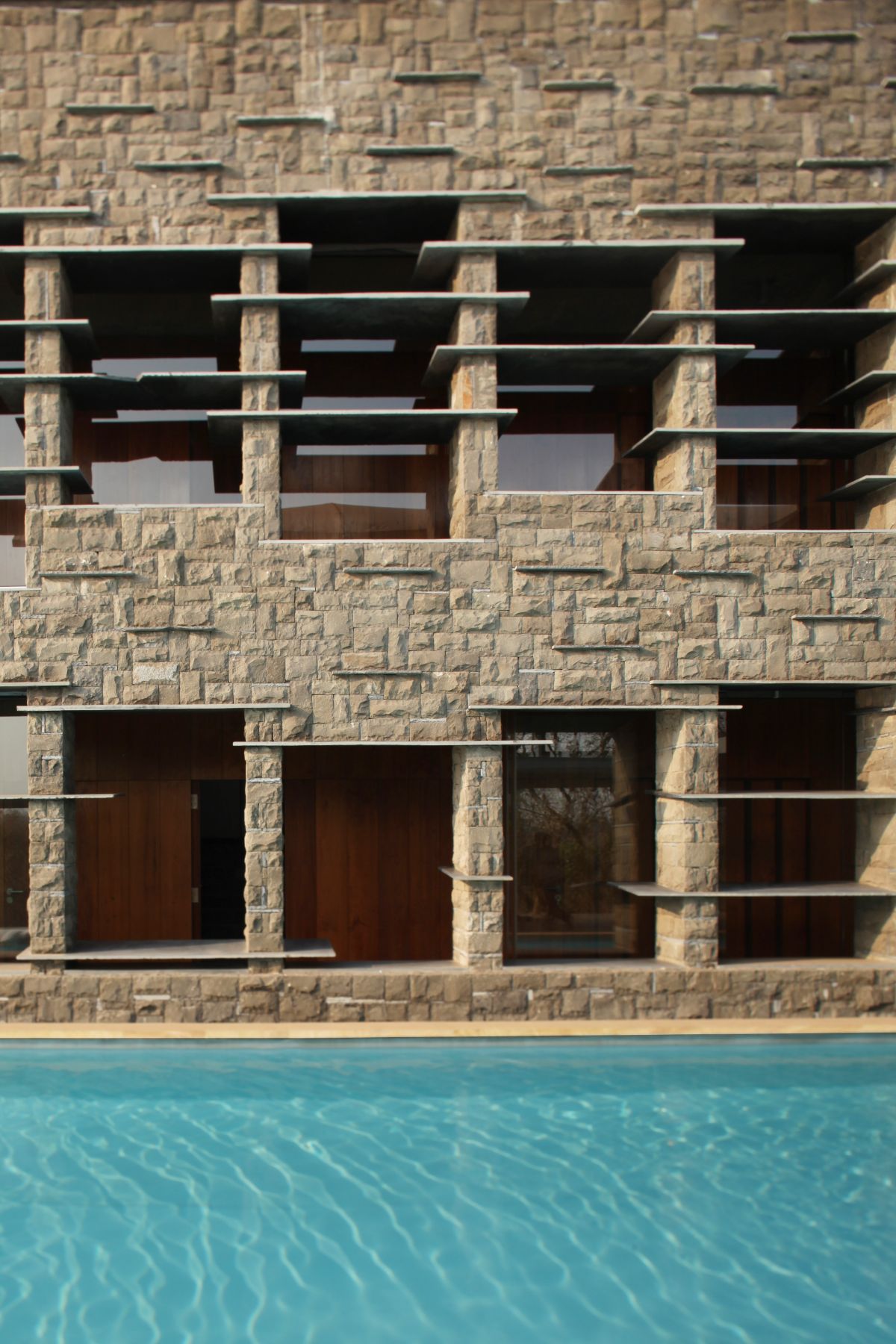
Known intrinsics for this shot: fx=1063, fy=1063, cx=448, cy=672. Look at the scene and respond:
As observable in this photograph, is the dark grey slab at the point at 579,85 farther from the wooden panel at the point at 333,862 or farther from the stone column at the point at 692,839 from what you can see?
the wooden panel at the point at 333,862

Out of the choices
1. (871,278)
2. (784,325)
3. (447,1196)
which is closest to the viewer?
(447,1196)

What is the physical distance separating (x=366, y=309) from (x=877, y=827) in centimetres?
756

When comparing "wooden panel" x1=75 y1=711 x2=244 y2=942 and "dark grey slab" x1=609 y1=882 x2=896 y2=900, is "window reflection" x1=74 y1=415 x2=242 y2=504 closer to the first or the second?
"wooden panel" x1=75 y1=711 x2=244 y2=942

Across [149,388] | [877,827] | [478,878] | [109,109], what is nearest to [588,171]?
[109,109]

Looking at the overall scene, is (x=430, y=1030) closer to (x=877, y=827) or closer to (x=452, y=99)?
(x=877, y=827)

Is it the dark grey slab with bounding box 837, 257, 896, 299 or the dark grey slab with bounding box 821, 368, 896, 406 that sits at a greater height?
the dark grey slab with bounding box 837, 257, 896, 299

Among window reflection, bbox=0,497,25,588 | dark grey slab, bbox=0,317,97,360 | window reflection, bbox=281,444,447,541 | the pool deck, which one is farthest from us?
window reflection, bbox=281,444,447,541

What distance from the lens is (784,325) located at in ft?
36.8

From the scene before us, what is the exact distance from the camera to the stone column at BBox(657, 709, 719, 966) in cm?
1063

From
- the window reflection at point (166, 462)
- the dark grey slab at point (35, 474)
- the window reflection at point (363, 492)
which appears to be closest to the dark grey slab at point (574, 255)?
the window reflection at point (363, 492)

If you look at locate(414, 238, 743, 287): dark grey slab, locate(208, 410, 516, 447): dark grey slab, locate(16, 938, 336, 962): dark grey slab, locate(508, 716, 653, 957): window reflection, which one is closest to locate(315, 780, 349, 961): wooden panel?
locate(16, 938, 336, 962): dark grey slab

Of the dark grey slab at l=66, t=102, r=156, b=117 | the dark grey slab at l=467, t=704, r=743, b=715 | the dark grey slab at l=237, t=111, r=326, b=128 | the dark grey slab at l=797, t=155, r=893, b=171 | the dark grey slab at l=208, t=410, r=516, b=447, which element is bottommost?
the dark grey slab at l=467, t=704, r=743, b=715

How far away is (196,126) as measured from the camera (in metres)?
10.7

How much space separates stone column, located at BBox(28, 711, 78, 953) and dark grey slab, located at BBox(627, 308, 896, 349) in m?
7.29
